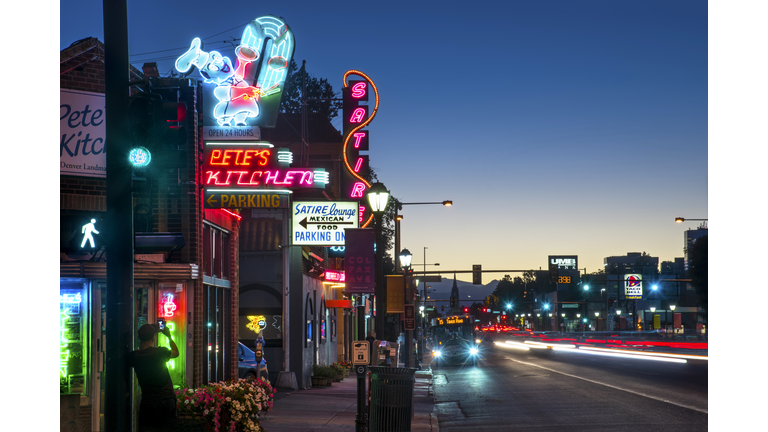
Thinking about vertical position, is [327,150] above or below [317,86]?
below

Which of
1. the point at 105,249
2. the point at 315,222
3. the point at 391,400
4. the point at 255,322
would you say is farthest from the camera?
the point at 255,322

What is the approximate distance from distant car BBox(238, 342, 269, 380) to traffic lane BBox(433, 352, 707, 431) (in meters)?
5.37

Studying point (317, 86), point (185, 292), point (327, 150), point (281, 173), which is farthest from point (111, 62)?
point (317, 86)

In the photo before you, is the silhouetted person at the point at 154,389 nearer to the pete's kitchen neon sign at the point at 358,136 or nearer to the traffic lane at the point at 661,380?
the traffic lane at the point at 661,380

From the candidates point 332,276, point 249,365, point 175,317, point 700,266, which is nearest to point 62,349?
point 175,317

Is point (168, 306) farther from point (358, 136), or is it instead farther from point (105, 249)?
point (358, 136)

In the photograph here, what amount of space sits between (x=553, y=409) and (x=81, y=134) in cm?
1252

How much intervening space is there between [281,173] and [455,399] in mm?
9991

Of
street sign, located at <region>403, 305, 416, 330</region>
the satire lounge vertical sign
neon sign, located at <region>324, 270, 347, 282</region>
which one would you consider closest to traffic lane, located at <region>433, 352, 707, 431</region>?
street sign, located at <region>403, 305, 416, 330</region>

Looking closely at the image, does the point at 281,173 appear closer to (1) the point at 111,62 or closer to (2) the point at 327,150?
(1) the point at 111,62

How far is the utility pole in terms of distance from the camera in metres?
8.11

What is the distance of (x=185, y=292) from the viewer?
1473cm

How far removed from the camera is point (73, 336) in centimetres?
1208
